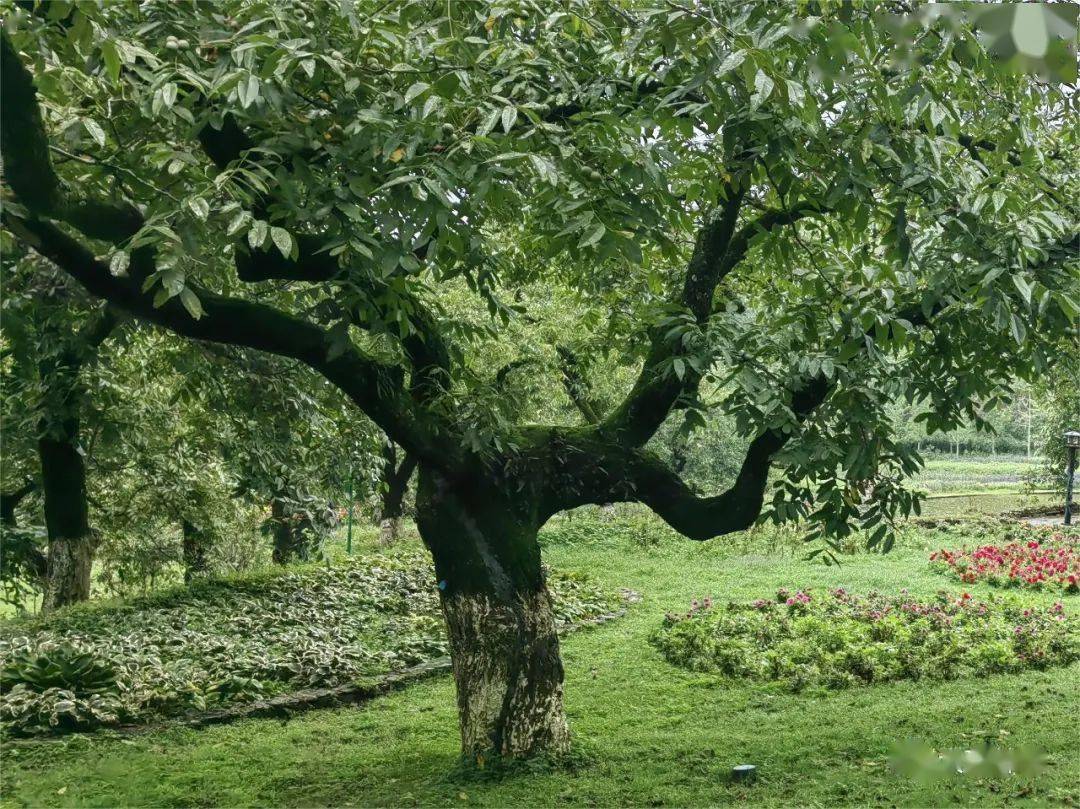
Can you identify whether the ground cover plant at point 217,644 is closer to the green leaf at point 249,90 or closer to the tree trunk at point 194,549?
the tree trunk at point 194,549

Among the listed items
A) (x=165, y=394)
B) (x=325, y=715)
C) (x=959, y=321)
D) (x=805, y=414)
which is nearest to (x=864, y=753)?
(x=805, y=414)

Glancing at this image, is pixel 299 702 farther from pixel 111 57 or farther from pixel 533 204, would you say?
pixel 111 57

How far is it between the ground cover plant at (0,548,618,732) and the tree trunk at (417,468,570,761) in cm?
283

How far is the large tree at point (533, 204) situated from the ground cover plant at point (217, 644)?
2929 mm

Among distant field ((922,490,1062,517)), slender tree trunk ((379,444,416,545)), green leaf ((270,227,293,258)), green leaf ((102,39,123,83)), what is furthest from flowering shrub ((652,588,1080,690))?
distant field ((922,490,1062,517))

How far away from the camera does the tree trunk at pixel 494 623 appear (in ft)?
19.9

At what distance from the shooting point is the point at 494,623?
6.07 meters

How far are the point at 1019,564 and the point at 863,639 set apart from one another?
594 centimetres

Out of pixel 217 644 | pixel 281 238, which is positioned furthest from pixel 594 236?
pixel 217 644

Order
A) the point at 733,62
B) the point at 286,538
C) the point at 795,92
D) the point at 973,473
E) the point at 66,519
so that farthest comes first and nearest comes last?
the point at 973,473
the point at 286,538
the point at 66,519
the point at 795,92
the point at 733,62

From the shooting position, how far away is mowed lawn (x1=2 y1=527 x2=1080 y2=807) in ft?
18.8

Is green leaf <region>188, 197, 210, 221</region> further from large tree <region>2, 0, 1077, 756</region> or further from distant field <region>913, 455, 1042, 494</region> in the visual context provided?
distant field <region>913, 455, 1042, 494</region>

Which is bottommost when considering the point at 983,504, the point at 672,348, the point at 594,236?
the point at 983,504

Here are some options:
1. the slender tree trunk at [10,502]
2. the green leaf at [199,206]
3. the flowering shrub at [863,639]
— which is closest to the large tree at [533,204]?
the green leaf at [199,206]
